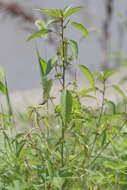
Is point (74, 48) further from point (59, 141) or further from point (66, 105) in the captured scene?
point (59, 141)

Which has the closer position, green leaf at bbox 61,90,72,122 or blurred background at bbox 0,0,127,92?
green leaf at bbox 61,90,72,122

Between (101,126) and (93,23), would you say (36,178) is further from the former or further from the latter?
(93,23)

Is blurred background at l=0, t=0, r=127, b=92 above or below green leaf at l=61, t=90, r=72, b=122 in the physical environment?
above

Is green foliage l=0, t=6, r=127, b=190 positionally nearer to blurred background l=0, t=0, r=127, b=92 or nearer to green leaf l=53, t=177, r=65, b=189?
green leaf l=53, t=177, r=65, b=189

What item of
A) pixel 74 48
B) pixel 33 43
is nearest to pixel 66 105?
pixel 74 48

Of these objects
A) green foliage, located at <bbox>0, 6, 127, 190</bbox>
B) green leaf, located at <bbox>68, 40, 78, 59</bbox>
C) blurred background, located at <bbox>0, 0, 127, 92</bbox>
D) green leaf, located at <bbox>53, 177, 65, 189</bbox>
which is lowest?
green leaf, located at <bbox>53, 177, 65, 189</bbox>

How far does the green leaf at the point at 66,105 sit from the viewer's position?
1.20 m

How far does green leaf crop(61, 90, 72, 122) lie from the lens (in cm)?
120

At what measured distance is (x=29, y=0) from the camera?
5.27 metres

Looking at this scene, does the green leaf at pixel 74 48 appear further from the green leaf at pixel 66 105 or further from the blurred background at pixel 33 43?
the blurred background at pixel 33 43

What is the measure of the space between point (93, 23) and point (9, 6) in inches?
38.5

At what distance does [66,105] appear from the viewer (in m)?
1.21

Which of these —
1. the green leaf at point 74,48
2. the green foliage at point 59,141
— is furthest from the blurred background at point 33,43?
the green leaf at point 74,48

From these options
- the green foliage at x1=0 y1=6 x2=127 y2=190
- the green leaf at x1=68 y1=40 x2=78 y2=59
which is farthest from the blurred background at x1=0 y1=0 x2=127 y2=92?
the green leaf at x1=68 y1=40 x2=78 y2=59
